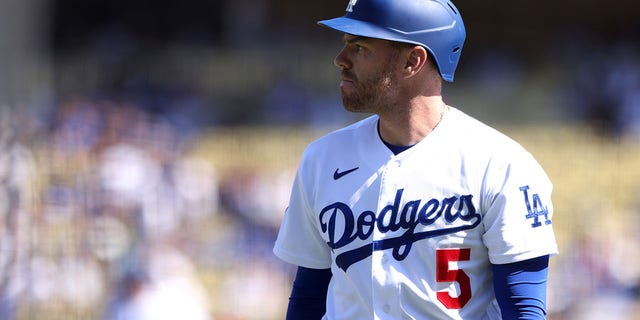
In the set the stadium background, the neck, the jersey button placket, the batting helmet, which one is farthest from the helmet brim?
the stadium background

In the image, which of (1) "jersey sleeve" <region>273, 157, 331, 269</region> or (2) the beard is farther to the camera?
(1) "jersey sleeve" <region>273, 157, 331, 269</region>

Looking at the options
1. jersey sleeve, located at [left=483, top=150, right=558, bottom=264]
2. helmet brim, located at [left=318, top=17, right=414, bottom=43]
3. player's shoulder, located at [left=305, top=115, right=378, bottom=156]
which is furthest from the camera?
player's shoulder, located at [left=305, top=115, right=378, bottom=156]

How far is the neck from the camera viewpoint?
2104 mm

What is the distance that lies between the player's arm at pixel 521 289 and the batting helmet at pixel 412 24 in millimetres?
460

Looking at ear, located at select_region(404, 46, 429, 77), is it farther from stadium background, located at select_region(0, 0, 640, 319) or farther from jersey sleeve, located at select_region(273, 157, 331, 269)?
stadium background, located at select_region(0, 0, 640, 319)

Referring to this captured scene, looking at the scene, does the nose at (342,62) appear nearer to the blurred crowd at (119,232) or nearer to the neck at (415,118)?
the neck at (415,118)

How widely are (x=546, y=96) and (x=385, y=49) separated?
8.40 m

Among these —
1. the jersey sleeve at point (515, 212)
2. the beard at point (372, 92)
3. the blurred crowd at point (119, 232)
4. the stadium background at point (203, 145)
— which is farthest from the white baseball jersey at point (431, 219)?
the blurred crowd at point (119, 232)

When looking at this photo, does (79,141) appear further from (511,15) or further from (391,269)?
(511,15)

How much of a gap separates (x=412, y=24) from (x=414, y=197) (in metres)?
0.37

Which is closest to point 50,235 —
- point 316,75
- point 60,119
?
point 60,119

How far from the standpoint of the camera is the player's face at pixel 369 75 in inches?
82.1

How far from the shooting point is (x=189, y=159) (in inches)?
271

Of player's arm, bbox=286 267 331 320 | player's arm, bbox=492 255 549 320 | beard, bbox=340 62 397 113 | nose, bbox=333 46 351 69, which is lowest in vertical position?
player's arm, bbox=286 267 331 320
